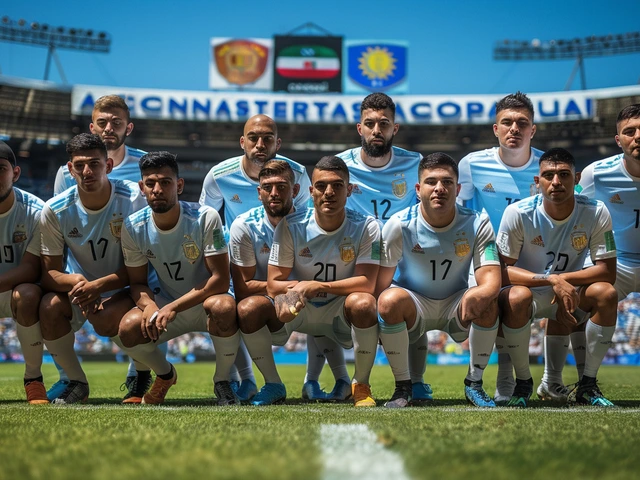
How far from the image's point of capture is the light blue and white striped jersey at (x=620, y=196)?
630 cm

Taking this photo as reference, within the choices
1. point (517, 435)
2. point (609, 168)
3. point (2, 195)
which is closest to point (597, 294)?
point (609, 168)

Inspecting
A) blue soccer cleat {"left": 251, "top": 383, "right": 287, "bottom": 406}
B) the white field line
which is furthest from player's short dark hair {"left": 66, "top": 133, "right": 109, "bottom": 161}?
the white field line

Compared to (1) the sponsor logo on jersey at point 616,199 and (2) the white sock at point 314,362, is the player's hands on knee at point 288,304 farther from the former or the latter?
(1) the sponsor logo on jersey at point 616,199

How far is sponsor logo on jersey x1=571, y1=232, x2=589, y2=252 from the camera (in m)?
5.71

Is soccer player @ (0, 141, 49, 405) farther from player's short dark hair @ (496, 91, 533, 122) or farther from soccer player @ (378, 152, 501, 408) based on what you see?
player's short dark hair @ (496, 91, 533, 122)

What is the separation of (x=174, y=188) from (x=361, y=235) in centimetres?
148

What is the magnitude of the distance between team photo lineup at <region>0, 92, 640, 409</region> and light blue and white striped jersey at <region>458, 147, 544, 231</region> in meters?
0.53

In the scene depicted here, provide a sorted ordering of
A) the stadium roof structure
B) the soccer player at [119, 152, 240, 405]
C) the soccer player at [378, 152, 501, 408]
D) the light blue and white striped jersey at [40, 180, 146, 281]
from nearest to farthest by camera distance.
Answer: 1. the soccer player at [378, 152, 501, 408]
2. the soccer player at [119, 152, 240, 405]
3. the light blue and white striped jersey at [40, 180, 146, 281]
4. the stadium roof structure

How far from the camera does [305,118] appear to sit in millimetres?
31484

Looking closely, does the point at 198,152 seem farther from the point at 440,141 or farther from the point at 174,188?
the point at 174,188

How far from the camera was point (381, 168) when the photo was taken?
686 cm

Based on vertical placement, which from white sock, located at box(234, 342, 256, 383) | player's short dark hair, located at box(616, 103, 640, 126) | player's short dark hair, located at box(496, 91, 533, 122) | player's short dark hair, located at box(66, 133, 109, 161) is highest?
player's short dark hair, located at box(496, 91, 533, 122)

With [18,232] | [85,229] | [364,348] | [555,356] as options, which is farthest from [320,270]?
[18,232]

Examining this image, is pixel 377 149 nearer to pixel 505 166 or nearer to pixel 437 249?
pixel 505 166
